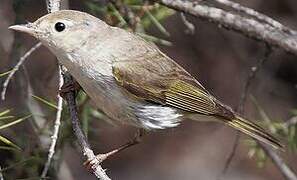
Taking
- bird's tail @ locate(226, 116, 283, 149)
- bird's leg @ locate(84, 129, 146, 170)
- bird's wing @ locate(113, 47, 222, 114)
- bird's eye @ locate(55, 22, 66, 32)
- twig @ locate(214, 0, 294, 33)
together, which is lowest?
bird's tail @ locate(226, 116, 283, 149)

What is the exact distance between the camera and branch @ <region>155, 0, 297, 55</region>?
3180mm

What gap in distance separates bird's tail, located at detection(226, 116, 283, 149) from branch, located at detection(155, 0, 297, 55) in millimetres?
398

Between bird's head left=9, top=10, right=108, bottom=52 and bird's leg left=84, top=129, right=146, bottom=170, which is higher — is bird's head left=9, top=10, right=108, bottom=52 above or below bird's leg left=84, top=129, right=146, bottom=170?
above

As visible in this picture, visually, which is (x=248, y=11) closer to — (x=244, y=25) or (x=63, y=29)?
(x=244, y=25)

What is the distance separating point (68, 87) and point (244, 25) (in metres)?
0.86

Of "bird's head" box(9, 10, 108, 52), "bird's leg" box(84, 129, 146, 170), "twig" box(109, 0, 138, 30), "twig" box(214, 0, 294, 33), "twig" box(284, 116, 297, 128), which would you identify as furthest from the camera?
"twig" box(284, 116, 297, 128)

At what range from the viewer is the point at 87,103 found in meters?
3.42

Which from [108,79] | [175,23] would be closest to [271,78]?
[175,23]

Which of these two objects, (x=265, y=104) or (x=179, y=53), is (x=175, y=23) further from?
(x=265, y=104)

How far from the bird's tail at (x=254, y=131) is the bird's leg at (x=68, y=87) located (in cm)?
83

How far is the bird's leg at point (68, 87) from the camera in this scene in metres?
2.84

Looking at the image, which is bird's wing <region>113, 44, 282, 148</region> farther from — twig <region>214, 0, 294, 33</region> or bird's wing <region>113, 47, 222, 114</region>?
twig <region>214, 0, 294, 33</region>

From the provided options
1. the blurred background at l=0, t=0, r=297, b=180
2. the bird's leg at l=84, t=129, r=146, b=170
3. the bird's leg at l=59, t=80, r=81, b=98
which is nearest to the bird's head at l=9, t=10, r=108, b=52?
the bird's leg at l=59, t=80, r=81, b=98

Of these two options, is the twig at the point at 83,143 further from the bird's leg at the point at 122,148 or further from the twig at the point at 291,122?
the twig at the point at 291,122
